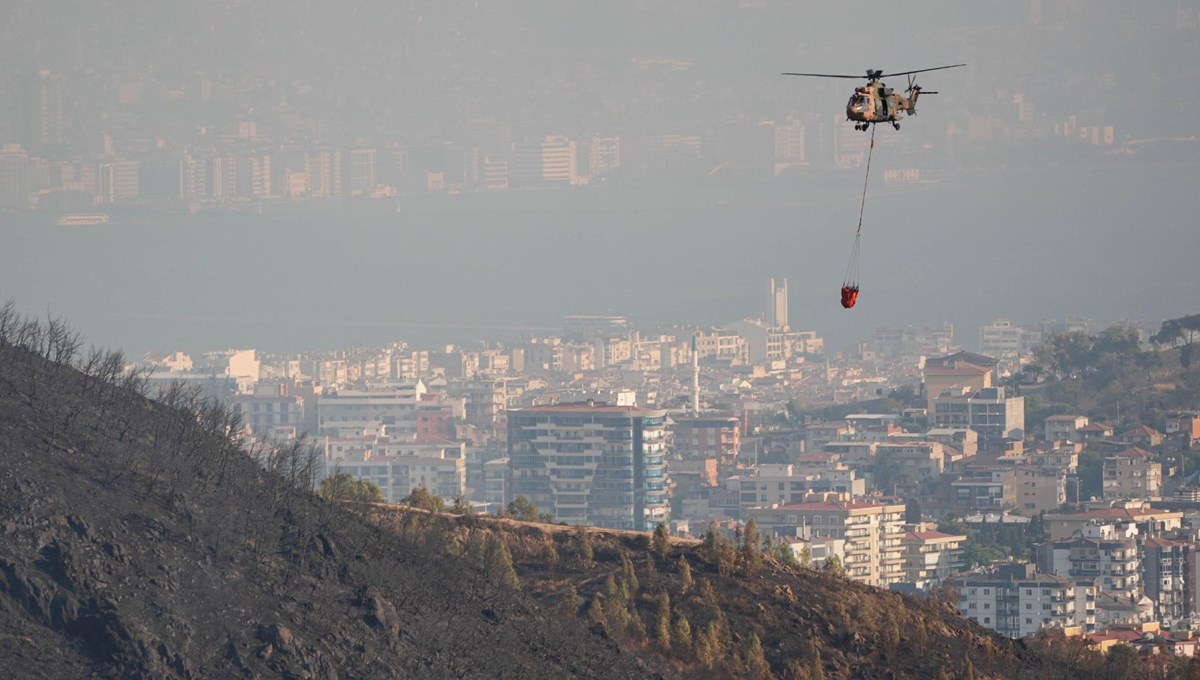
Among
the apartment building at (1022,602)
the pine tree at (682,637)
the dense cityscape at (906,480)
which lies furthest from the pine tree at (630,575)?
the apartment building at (1022,602)

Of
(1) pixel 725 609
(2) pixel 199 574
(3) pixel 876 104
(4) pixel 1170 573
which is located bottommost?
(4) pixel 1170 573

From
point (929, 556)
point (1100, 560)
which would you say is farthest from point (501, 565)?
point (929, 556)

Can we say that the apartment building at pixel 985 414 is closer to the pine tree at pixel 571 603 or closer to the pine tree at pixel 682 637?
the pine tree at pixel 571 603

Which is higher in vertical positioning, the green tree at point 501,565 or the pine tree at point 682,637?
the green tree at point 501,565

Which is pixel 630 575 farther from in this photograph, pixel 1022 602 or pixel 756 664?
pixel 1022 602

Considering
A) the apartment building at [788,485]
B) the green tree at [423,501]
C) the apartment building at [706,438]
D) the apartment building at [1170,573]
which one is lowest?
the apartment building at [1170,573]

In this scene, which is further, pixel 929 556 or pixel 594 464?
pixel 594 464

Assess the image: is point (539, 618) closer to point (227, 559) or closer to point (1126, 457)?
point (227, 559)
